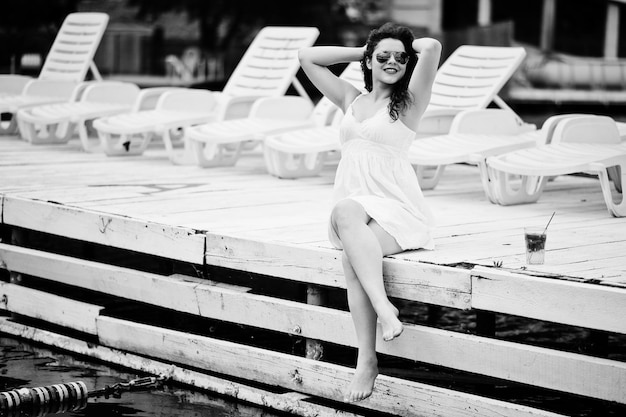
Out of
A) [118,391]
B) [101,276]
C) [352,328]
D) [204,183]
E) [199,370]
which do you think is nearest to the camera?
[352,328]

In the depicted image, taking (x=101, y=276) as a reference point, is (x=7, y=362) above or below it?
below

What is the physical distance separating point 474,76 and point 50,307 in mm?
3333

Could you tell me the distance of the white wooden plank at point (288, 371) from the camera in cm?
405

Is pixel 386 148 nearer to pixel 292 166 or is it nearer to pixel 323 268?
pixel 323 268

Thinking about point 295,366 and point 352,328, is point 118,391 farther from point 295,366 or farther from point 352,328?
point 352,328

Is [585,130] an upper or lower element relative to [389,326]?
upper

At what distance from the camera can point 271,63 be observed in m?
8.83

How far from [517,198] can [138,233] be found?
215 cm

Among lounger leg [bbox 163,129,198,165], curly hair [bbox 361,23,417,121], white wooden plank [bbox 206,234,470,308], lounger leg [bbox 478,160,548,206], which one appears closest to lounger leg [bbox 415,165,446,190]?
lounger leg [bbox 478,160,548,206]

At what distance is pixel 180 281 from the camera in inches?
204

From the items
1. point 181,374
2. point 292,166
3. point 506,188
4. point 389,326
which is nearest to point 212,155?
point 292,166

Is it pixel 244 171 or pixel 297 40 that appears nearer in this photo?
pixel 244 171

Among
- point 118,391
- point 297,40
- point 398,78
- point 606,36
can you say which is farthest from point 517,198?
point 606,36

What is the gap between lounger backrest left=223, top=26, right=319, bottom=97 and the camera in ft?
28.2
